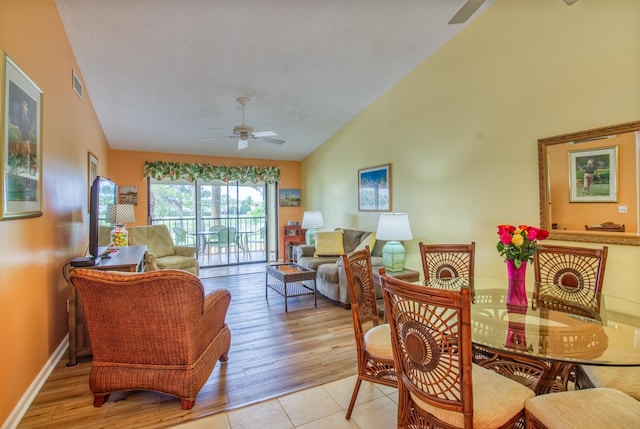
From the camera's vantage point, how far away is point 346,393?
226 cm

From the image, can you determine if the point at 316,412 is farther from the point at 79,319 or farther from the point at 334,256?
the point at 334,256

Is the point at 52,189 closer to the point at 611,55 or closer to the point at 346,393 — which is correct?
the point at 346,393

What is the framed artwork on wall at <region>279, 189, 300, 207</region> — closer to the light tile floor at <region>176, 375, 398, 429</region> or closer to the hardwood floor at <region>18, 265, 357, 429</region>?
the hardwood floor at <region>18, 265, 357, 429</region>

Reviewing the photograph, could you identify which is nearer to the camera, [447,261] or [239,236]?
[447,261]

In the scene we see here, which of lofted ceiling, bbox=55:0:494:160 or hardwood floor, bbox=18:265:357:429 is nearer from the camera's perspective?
hardwood floor, bbox=18:265:357:429

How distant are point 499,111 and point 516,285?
206 cm

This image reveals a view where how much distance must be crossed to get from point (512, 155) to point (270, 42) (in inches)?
107

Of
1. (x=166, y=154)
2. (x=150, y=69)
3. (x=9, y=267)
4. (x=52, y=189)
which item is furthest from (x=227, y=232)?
(x=9, y=267)

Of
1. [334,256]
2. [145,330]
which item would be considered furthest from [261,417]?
[334,256]

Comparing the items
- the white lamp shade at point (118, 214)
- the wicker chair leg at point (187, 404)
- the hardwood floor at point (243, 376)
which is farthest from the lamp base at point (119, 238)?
the wicker chair leg at point (187, 404)

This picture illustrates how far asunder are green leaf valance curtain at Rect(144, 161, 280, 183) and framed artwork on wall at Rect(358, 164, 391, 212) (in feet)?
8.41

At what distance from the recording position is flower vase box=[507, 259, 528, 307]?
1958 millimetres

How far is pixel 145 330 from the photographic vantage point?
2012 millimetres

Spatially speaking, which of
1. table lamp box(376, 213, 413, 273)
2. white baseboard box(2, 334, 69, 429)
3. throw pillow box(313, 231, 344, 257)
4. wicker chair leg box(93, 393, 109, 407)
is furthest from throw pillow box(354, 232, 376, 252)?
white baseboard box(2, 334, 69, 429)
